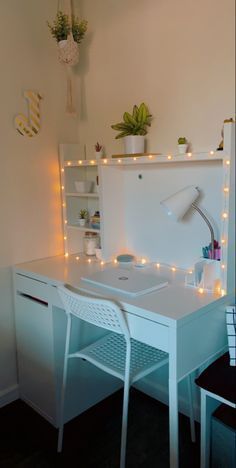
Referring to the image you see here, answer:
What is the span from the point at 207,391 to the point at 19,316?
3.56 ft

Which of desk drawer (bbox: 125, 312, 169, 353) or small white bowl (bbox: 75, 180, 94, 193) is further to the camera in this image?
small white bowl (bbox: 75, 180, 94, 193)

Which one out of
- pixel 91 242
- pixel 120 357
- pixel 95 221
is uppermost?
pixel 95 221

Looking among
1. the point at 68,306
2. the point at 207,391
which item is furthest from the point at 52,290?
the point at 207,391

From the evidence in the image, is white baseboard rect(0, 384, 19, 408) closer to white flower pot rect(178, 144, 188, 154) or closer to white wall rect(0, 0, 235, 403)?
white wall rect(0, 0, 235, 403)

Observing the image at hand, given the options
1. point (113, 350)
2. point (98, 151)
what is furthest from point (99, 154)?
point (113, 350)

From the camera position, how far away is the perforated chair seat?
1497mm

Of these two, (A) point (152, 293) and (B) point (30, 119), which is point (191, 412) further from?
(B) point (30, 119)

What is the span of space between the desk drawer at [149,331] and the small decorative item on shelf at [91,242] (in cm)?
76

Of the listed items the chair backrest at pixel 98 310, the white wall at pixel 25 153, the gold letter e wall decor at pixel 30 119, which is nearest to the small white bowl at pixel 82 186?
the white wall at pixel 25 153

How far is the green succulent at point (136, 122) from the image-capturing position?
1825 millimetres

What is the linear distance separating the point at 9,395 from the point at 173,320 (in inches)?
49.2

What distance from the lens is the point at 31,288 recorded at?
188 centimetres

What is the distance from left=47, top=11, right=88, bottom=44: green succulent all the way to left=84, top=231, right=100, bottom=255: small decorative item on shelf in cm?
106

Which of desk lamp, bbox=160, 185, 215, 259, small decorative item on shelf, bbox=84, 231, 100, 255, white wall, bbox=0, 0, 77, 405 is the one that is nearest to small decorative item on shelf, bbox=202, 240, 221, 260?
desk lamp, bbox=160, 185, 215, 259
